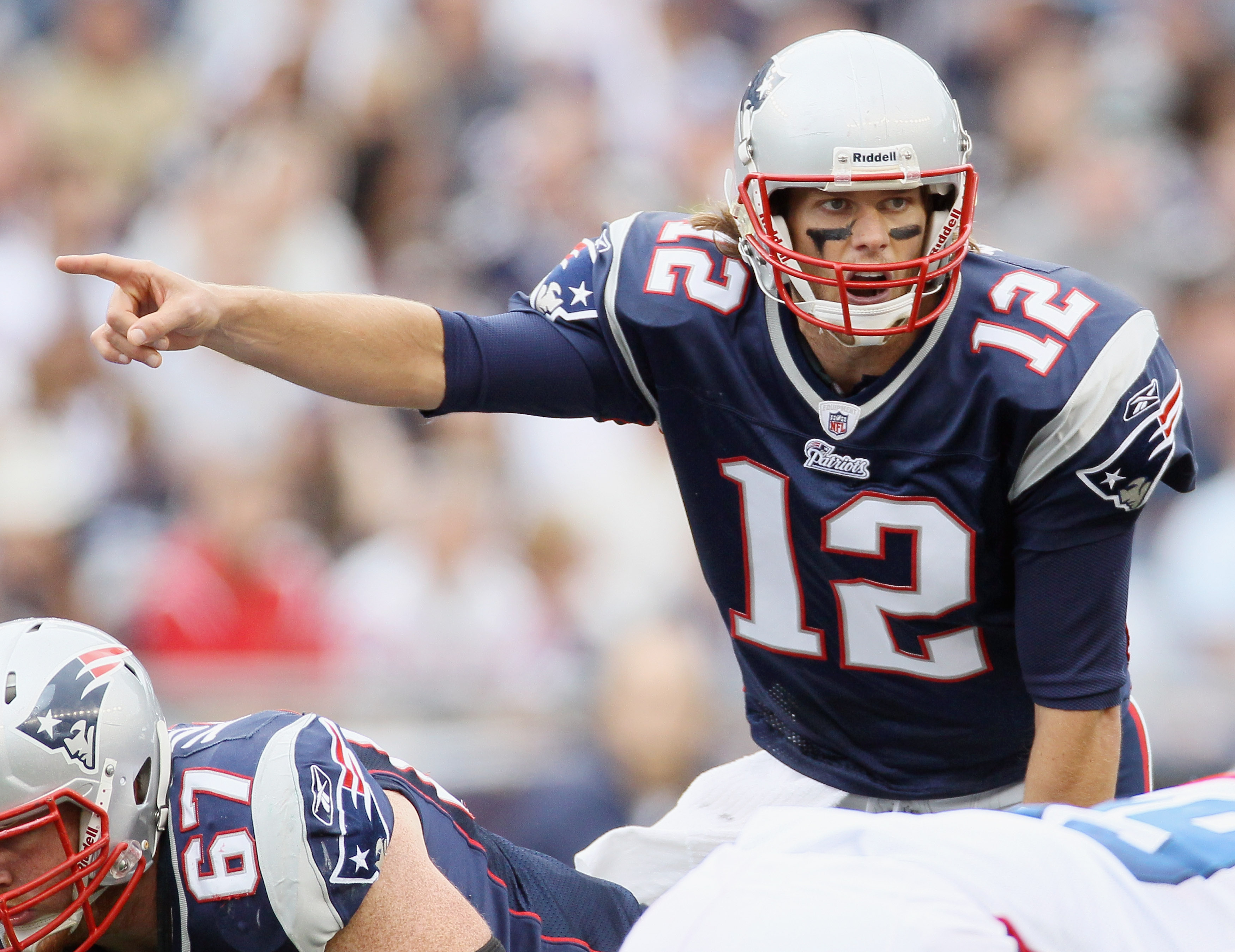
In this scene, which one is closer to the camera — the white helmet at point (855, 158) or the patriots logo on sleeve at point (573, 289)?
the white helmet at point (855, 158)

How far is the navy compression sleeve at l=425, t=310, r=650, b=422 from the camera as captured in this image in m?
2.49

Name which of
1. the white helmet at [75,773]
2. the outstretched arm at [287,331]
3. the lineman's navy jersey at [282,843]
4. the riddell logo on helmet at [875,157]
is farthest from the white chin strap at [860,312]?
the white helmet at [75,773]

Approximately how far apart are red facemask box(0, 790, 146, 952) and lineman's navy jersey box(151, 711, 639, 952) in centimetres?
9

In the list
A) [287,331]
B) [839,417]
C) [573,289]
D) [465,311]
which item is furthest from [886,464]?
[465,311]

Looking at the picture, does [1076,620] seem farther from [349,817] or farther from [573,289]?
[349,817]

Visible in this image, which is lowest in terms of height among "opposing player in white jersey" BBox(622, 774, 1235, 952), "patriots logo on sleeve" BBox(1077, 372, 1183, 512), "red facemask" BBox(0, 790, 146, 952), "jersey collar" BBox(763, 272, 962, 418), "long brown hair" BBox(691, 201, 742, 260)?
"red facemask" BBox(0, 790, 146, 952)

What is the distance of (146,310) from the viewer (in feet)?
7.43

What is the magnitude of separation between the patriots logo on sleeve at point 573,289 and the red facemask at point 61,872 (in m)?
1.07

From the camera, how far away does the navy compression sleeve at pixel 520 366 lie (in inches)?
97.9

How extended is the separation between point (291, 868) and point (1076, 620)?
1213 millimetres

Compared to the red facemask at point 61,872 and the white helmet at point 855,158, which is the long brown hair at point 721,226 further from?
the red facemask at point 61,872

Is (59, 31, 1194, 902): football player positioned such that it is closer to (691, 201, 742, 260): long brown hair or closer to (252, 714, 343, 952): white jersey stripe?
(691, 201, 742, 260): long brown hair

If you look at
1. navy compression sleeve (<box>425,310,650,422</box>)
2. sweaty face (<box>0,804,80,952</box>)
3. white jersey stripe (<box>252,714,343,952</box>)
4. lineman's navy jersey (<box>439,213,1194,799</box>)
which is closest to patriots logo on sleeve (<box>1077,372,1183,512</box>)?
lineman's navy jersey (<box>439,213,1194,799</box>)

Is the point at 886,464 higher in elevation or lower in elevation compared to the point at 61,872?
higher
